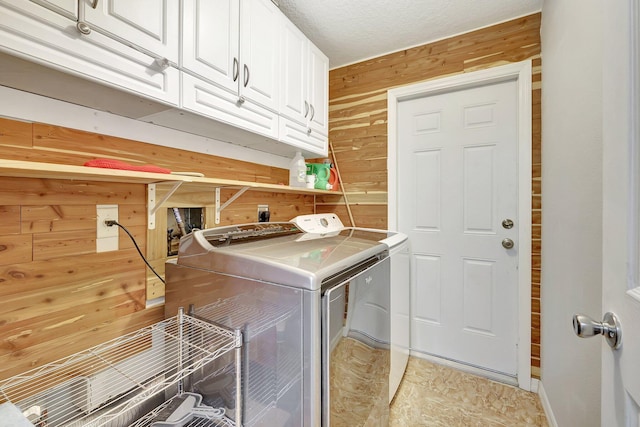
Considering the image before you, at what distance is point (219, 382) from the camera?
3.31ft

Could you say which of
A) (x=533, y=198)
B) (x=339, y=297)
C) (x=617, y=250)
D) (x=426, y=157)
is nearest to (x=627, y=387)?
(x=617, y=250)

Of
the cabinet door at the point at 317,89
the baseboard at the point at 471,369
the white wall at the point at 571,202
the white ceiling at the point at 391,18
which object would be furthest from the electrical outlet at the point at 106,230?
the baseboard at the point at 471,369

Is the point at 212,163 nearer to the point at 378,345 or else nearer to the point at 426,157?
the point at 378,345

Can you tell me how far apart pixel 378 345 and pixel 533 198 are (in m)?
1.42

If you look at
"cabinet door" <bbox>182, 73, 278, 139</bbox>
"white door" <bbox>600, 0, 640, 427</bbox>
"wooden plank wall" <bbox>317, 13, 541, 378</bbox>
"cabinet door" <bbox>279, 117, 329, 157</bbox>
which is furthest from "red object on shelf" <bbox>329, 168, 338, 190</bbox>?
"white door" <bbox>600, 0, 640, 427</bbox>

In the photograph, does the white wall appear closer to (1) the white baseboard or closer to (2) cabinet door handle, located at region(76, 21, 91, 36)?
(1) the white baseboard

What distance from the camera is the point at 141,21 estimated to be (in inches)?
37.2

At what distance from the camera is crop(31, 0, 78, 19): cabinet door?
74 centimetres

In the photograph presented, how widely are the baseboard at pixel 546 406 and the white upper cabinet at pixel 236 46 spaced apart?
2.25m

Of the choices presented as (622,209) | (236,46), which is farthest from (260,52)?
(622,209)

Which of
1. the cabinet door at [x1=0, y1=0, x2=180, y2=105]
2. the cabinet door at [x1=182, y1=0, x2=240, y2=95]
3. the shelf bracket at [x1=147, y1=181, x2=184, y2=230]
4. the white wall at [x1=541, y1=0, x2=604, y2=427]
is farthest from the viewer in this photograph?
the shelf bracket at [x1=147, y1=181, x2=184, y2=230]

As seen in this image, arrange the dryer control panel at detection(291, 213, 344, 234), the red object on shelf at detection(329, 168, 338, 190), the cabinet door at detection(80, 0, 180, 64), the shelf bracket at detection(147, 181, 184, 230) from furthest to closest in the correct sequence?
the red object on shelf at detection(329, 168, 338, 190)
the dryer control panel at detection(291, 213, 344, 234)
the shelf bracket at detection(147, 181, 184, 230)
the cabinet door at detection(80, 0, 180, 64)

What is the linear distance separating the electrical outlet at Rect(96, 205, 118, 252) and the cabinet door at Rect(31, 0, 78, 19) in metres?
0.66

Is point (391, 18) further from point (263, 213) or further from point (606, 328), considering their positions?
point (606, 328)
